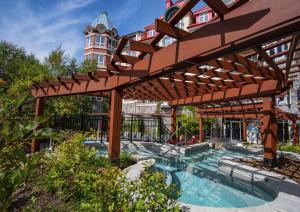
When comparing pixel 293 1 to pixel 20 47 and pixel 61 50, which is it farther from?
pixel 20 47

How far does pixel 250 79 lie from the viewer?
6945 mm

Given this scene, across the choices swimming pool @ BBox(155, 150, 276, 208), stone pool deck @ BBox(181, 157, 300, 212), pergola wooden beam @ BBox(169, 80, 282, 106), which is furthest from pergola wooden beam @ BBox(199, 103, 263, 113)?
swimming pool @ BBox(155, 150, 276, 208)

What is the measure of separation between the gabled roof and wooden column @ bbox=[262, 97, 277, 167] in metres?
30.3

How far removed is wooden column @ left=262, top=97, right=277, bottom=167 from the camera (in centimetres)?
747

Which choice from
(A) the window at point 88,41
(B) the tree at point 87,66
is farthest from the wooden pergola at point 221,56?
(A) the window at point 88,41

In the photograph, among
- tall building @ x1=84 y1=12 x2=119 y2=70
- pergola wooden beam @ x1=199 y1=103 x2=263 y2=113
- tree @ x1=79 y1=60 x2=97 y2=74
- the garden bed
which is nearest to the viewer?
the garden bed

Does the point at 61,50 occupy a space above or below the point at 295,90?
above

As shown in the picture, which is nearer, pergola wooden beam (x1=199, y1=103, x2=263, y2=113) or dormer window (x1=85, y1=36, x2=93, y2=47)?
pergola wooden beam (x1=199, y1=103, x2=263, y2=113)

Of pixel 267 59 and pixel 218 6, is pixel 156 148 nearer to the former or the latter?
pixel 267 59

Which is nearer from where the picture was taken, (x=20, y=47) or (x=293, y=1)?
(x=293, y=1)

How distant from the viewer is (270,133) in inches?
298

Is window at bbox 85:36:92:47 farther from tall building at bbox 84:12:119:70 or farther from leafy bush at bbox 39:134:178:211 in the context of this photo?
leafy bush at bbox 39:134:178:211

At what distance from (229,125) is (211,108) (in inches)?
296

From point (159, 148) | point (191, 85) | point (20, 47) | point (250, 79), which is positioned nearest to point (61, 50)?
point (20, 47)
